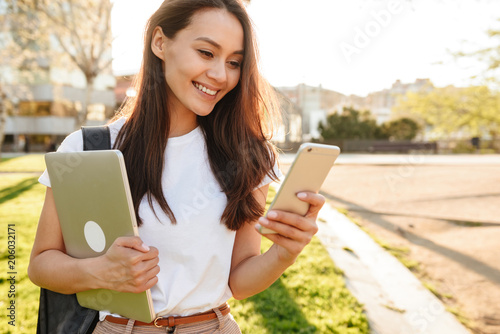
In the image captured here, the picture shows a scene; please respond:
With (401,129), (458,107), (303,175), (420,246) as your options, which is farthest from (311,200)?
(401,129)

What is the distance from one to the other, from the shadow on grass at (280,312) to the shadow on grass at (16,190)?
23.0 feet

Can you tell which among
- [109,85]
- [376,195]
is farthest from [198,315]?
[109,85]

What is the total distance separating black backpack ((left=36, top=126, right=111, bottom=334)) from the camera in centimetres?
142

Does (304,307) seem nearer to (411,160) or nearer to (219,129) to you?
(219,129)

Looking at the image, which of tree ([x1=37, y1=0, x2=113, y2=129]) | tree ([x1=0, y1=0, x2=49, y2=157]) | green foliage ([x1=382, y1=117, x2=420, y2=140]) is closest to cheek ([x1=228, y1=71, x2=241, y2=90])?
tree ([x1=37, y1=0, x2=113, y2=129])

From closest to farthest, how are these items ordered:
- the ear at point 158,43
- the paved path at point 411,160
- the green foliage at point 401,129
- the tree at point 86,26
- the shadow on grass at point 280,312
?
the ear at point 158,43
the shadow on grass at point 280,312
the tree at point 86,26
the paved path at point 411,160
the green foliage at point 401,129

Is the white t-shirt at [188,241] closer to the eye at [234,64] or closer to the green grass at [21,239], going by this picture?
the eye at [234,64]

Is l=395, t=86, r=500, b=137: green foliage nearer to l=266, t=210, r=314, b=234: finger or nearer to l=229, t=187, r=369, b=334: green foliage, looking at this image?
l=229, t=187, r=369, b=334: green foliage

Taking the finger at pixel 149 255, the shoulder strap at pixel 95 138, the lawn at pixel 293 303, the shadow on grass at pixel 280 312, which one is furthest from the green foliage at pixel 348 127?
the finger at pixel 149 255

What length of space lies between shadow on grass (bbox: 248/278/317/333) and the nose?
7.95 ft

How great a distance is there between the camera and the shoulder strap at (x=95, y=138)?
143cm

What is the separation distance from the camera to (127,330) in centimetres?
133

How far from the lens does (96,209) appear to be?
1.27 m

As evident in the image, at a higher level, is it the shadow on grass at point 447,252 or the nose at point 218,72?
the nose at point 218,72
